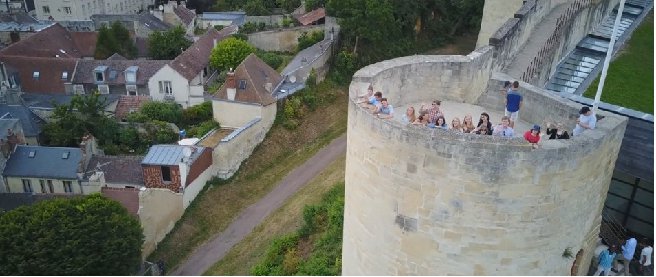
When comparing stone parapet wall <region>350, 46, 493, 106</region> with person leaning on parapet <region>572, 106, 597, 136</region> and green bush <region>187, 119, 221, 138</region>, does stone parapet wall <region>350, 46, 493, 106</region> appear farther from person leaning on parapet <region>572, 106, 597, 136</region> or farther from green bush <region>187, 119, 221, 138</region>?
green bush <region>187, 119, 221, 138</region>

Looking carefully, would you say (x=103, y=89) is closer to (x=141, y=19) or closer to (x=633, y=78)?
(x=141, y=19)

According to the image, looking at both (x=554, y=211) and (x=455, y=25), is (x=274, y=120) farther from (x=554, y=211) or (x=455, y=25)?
(x=554, y=211)

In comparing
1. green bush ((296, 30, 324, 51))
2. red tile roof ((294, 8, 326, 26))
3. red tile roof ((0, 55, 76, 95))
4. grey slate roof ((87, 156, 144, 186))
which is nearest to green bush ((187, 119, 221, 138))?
grey slate roof ((87, 156, 144, 186))

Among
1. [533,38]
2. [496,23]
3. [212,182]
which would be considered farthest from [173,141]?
[533,38]

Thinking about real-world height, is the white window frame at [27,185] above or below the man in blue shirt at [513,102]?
below

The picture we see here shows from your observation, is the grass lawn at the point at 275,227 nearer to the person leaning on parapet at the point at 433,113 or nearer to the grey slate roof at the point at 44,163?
the grey slate roof at the point at 44,163

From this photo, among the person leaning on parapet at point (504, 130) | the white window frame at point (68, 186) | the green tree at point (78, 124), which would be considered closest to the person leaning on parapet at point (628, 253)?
the person leaning on parapet at point (504, 130)

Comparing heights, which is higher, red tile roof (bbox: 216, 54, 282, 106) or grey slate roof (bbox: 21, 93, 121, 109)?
red tile roof (bbox: 216, 54, 282, 106)
